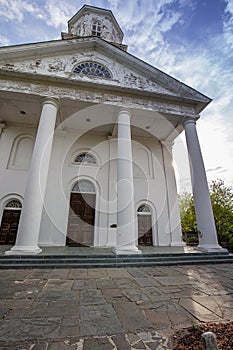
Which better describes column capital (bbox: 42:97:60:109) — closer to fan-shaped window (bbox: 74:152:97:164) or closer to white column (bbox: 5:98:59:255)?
Result: white column (bbox: 5:98:59:255)

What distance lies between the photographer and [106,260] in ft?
18.4

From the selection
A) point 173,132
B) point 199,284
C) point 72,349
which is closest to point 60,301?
point 72,349

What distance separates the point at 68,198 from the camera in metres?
9.41

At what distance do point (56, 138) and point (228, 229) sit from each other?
12.7m

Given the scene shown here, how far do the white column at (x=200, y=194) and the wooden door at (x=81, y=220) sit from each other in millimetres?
5421

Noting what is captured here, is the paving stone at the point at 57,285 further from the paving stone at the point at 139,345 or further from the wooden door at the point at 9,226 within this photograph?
the wooden door at the point at 9,226

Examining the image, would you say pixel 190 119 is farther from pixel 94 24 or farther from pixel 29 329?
pixel 94 24

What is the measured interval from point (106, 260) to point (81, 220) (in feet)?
13.3

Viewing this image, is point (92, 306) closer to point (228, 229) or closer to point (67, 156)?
point (67, 156)

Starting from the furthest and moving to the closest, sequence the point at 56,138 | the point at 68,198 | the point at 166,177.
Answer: the point at 166,177
the point at 56,138
the point at 68,198

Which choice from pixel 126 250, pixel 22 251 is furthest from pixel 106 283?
pixel 22 251

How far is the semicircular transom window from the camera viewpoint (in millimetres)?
9062

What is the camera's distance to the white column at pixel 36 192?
18.6 feet

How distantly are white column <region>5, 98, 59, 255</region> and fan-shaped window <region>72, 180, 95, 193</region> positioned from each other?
3343 mm
